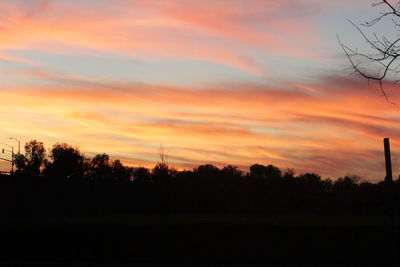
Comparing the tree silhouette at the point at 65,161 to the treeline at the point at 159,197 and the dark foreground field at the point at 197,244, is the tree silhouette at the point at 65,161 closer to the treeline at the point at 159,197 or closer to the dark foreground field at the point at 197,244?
the treeline at the point at 159,197

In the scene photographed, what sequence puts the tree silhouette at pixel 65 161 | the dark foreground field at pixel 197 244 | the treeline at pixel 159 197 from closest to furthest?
the dark foreground field at pixel 197 244 → the treeline at pixel 159 197 → the tree silhouette at pixel 65 161

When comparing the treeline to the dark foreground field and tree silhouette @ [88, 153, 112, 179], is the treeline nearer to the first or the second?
the dark foreground field

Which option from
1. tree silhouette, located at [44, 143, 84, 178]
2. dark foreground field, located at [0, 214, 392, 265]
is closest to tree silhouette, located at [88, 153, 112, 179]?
tree silhouette, located at [44, 143, 84, 178]

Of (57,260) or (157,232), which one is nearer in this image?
(57,260)

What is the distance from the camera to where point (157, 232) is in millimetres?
25469

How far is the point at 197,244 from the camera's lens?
80.6 ft

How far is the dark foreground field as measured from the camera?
23216mm

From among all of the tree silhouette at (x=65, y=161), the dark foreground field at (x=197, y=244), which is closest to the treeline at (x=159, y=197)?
the dark foreground field at (x=197, y=244)

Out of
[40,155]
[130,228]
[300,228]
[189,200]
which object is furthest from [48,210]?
[40,155]

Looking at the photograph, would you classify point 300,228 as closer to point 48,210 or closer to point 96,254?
point 96,254

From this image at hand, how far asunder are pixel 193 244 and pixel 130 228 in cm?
317

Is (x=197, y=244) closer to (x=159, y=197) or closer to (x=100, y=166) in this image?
(x=159, y=197)

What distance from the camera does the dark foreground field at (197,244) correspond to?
914 inches

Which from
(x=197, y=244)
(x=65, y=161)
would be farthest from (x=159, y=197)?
(x=65, y=161)
